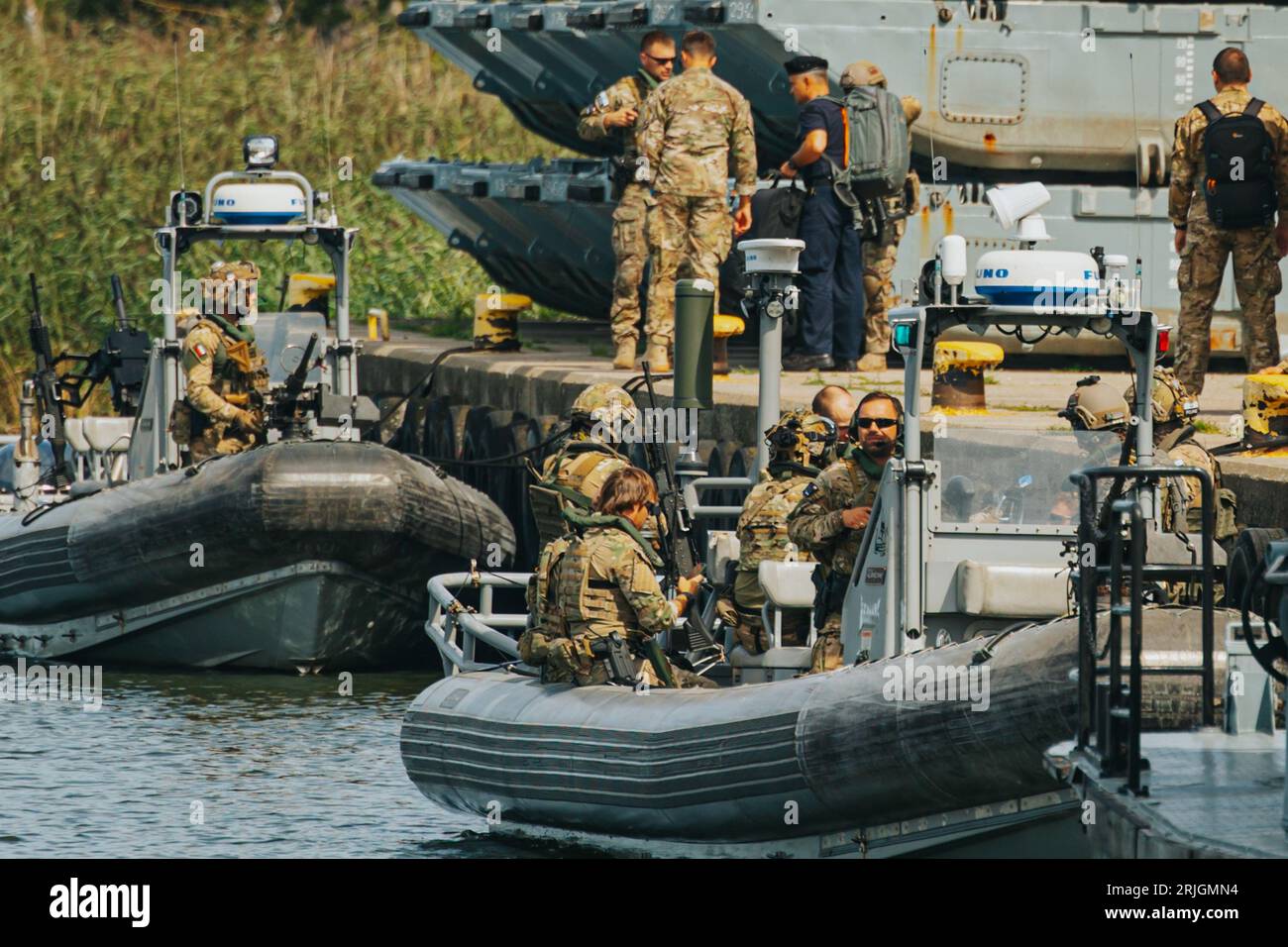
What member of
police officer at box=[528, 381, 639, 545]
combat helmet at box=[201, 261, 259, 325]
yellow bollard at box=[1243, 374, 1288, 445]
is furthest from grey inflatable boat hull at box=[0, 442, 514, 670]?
yellow bollard at box=[1243, 374, 1288, 445]

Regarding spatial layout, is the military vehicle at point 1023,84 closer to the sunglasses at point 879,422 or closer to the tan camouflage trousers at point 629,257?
the tan camouflage trousers at point 629,257

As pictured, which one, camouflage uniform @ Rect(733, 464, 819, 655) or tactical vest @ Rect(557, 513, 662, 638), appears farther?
camouflage uniform @ Rect(733, 464, 819, 655)

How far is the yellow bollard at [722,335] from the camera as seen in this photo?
14969 millimetres

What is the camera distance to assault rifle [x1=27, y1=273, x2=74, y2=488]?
1573 centimetres

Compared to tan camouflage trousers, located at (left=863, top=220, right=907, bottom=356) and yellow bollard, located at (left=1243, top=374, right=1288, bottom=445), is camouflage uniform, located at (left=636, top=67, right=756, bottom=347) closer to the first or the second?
tan camouflage trousers, located at (left=863, top=220, right=907, bottom=356)

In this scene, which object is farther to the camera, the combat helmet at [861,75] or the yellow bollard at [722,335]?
the combat helmet at [861,75]

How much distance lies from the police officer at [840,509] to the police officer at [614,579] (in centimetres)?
48

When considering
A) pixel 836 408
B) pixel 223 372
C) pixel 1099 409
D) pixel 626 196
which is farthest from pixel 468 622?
pixel 626 196

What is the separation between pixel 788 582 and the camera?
9992mm

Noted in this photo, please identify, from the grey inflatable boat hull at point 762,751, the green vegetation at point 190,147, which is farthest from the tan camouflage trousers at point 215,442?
the green vegetation at point 190,147

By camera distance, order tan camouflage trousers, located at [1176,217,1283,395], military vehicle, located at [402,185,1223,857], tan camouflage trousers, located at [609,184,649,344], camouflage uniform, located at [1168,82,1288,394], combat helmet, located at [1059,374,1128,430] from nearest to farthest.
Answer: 1. military vehicle, located at [402,185,1223,857]
2. combat helmet, located at [1059,374,1128,430]
3. camouflage uniform, located at [1168,82,1288,394]
4. tan camouflage trousers, located at [1176,217,1283,395]
5. tan camouflage trousers, located at [609,184,649,344]

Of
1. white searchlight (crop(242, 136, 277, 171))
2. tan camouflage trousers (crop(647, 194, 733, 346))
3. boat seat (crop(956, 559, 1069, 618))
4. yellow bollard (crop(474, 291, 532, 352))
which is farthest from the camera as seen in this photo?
yellow bollard (crop(474, 291, 532, 352))

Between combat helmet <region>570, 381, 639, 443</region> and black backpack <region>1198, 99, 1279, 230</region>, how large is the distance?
128 inches

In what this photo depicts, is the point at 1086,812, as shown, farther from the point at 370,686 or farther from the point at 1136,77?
the point at 1136,77
